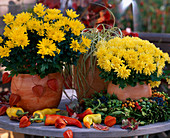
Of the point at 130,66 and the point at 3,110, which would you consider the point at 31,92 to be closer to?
the point at 3,110

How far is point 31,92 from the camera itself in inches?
49.6

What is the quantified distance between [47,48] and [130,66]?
401mm

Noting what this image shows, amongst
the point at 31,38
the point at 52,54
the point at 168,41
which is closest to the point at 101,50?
the point at 52,54

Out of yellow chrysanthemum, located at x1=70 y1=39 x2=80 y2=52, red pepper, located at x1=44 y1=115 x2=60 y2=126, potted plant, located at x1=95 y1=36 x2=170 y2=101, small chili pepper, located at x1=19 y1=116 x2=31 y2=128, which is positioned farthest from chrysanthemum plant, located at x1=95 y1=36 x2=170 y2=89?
small chili pepper, located at x1=19 y1=116 x2=31 y2=128

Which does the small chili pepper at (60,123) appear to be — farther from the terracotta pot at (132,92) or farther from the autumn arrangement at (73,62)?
the terracotta pot at (132,92)

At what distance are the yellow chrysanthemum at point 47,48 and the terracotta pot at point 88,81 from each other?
30 centimetres

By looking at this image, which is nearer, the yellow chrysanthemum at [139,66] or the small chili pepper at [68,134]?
the small chili pepper at [68,134]

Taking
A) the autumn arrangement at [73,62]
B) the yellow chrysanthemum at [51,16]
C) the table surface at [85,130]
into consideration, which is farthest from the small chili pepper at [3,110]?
the yellow chrysanthemum at [51,16]

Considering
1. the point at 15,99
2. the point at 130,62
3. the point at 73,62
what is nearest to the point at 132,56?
the point at 130,62

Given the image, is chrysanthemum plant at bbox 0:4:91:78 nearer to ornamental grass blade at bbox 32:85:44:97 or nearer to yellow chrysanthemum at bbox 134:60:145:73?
ornamental grass blade at bbox 32:85:44:97

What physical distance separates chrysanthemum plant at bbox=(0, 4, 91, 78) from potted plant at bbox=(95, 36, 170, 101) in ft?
0.49

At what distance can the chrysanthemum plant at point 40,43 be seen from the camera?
1.14 meters

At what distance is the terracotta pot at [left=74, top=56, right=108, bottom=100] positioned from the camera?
1.42 metres

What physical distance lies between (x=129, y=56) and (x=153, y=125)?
1.12 feet
